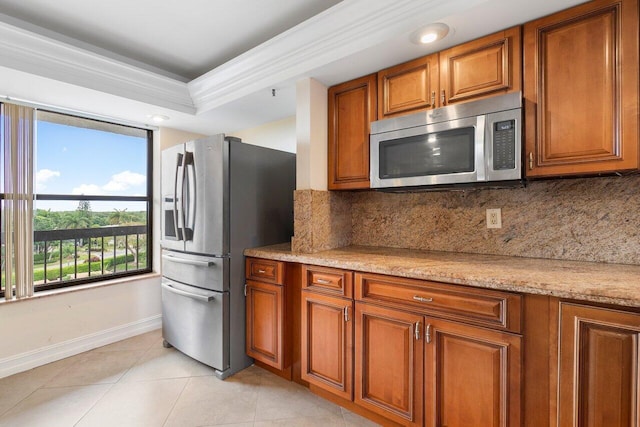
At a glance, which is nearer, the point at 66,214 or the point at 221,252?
the point at 221,252

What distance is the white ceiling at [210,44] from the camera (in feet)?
5.29

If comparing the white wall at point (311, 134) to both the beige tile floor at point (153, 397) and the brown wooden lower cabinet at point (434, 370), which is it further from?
the beige tile floor at point (153, 397)

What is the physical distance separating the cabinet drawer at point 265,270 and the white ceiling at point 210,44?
53.6 inches

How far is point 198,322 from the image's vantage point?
2307 mm

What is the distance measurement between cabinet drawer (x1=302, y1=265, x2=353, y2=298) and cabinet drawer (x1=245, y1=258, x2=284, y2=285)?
8.7 inches

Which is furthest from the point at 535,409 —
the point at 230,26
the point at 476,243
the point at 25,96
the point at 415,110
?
the point at 25,96

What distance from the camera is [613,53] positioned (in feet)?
4.35

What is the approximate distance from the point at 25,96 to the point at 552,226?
3.93m

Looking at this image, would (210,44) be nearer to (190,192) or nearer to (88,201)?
(190,192)

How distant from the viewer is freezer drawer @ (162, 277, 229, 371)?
2.17 m

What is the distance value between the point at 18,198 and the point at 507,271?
3.50m

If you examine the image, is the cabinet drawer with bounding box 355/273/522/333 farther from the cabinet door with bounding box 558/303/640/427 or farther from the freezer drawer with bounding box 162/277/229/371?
the freezer drawer with bounding box 162/277/229/371

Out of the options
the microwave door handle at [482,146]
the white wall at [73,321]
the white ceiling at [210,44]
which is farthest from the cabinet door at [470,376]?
the white wall at [73,321]

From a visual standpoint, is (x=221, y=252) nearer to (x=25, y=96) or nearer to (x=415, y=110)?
(x=415, y=110)
